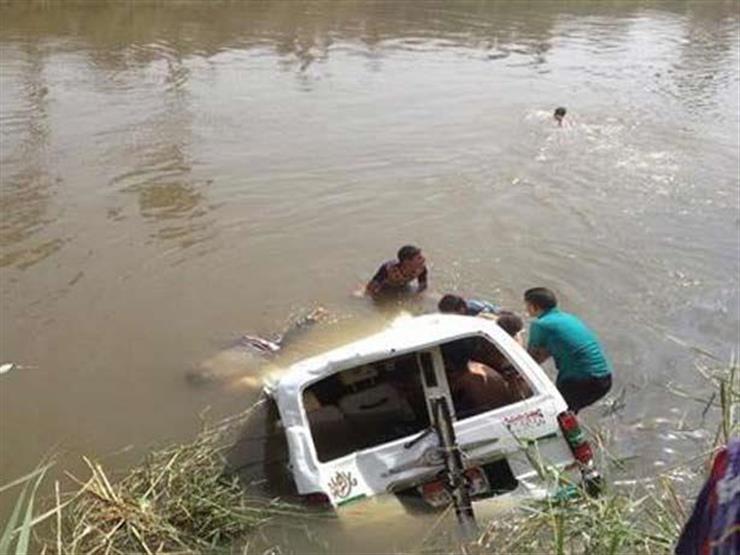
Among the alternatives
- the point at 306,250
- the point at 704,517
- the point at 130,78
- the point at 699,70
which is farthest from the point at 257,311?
the point at 699,70

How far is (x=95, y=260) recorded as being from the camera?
34.9 feet

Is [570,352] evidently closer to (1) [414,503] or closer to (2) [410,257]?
(1) [414,503]

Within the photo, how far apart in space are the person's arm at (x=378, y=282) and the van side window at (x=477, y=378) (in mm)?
3276

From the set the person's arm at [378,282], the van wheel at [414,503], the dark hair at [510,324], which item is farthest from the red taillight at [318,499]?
the person's arm at [378,282]

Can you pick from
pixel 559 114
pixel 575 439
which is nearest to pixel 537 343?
pixel 575 439

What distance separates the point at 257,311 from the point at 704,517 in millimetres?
8024

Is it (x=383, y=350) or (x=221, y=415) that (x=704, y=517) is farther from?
(x=221, y=415)

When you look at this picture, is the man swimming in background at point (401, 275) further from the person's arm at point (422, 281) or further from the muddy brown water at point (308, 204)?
the muddy brown water at point (308, 204)

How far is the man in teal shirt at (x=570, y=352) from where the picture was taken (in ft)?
22.0

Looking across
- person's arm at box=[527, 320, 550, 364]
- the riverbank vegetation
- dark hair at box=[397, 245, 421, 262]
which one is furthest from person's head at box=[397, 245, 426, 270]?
the riverbank vegetation

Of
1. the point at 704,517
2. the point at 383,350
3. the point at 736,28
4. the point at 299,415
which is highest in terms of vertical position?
the point at 704,517

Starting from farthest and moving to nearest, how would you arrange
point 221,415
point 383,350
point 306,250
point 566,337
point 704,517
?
point 306,250, point 221,415, point 566,337, point 383,350, point 704,517

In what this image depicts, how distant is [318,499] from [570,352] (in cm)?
231

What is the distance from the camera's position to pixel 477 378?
610cm
